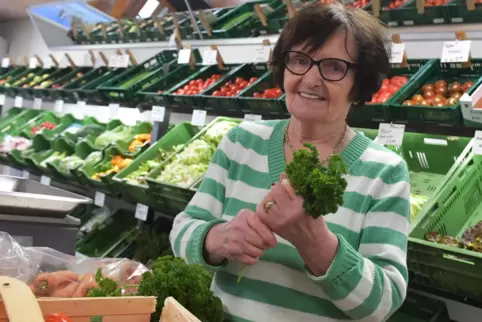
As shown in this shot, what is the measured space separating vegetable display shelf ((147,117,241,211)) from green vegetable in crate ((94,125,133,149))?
40.5 inches

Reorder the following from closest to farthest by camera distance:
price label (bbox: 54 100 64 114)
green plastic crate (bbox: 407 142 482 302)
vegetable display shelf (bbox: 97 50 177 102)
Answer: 1. green plastic crate (bbox: 407 142 482 302)
2. vegetable display shelf (bbox: 97 50 177 102)
3. price label (bbox: 54 100 64 114)

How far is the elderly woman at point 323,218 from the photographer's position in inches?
51.2

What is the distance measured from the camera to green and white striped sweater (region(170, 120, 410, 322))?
4.33ft

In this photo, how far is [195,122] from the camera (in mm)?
3740

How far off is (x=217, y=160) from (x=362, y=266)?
0.58 metres

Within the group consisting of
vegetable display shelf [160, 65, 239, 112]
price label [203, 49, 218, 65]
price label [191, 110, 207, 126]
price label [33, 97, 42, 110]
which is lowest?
price label [33, 97, 42, 110]

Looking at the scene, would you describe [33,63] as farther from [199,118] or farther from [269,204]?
[269,204]

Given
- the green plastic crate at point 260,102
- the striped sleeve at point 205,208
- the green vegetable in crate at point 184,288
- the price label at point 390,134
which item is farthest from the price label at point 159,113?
the green vegetable in crate at point 184,288

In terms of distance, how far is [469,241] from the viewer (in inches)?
85.2

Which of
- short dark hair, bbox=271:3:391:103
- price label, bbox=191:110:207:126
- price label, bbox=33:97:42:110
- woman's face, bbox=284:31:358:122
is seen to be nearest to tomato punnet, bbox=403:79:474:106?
short dark hair, bbox=271:3:391:103

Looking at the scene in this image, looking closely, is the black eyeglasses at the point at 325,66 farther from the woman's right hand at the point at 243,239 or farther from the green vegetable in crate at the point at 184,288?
the green vegetable in crate at the point at 184,288

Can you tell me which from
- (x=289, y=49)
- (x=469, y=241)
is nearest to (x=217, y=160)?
(x=289, y=49)

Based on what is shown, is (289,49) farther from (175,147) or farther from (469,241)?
(175,147)

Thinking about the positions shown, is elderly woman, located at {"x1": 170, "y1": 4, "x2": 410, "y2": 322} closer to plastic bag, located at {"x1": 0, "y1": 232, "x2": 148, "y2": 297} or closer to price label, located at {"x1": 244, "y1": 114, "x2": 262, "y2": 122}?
plastic bag, located at {"x1": 0, "y1": 232, "x2": 148, "y2": 297}
